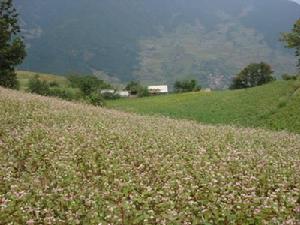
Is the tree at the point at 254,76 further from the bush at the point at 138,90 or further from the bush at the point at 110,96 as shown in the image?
the bush at the point at 110,96

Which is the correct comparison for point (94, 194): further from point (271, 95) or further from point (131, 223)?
point (271, 95)

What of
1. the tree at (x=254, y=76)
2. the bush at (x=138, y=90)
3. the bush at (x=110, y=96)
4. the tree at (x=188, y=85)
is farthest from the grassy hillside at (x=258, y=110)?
the tree at (x=254, y=76)

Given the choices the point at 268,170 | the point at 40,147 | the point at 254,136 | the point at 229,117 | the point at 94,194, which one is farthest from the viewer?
the point at 229,117

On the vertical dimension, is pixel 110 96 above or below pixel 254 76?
below

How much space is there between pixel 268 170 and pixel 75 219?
550cm

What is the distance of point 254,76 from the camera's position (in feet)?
415

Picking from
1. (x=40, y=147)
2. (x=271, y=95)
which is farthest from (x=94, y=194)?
(x=271, y=95)

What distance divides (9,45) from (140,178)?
54028 mm

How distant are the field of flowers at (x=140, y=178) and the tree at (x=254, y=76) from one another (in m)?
113

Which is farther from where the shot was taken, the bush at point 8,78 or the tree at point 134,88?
the tree at point 134,88

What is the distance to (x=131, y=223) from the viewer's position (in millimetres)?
8031

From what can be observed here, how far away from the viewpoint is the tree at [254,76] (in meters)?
126

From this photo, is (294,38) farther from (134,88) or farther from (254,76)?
(134,88)

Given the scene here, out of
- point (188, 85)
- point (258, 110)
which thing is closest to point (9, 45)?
point (258, 110)
